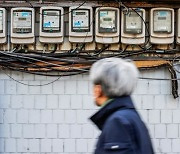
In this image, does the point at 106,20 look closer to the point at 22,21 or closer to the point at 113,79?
the point at 22,21

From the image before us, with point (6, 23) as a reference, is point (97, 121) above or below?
below

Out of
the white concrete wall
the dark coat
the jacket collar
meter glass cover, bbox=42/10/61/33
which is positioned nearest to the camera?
the dark coat

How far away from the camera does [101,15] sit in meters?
5.45

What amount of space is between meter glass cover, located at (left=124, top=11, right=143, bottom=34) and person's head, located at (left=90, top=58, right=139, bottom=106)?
2.85m

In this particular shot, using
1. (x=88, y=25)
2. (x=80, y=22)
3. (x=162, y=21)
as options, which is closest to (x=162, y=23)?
(x=162, y=21)

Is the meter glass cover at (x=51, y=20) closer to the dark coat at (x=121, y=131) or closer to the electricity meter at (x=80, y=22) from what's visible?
the electricity meter at (x=80, y=22)

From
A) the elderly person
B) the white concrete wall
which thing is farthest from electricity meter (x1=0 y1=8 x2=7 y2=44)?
the elderly person

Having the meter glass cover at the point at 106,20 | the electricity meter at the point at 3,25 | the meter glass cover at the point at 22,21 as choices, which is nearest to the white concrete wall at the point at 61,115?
the electricity meter at the point at 3,25

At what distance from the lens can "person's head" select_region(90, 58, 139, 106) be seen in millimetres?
2580

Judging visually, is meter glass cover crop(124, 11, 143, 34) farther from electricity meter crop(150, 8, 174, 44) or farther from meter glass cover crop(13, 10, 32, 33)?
meter glass cover crop(13, 10, 32, 33)

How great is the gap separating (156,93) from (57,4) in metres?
1.71

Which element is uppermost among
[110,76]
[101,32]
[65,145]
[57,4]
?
[57,4]

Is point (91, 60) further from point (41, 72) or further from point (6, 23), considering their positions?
point (6, 23)

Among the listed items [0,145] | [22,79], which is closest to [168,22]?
[22,79]
